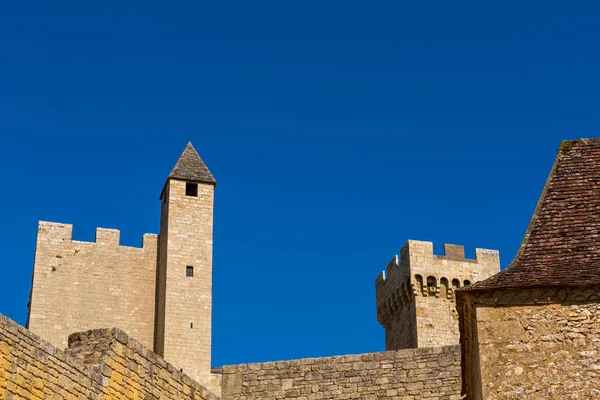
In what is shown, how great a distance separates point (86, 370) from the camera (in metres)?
11.0

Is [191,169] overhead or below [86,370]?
overhead

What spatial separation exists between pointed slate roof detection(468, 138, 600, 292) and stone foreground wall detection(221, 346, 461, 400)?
12.2 feet

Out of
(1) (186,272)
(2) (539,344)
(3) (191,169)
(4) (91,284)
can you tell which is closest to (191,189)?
(3) (191,169)

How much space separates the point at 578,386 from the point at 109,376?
4.59m

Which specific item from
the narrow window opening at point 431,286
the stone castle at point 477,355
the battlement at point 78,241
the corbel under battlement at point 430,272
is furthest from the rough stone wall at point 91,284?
the stone castle at point 477,355

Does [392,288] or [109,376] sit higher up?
[392,288]

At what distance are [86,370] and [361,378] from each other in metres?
5.38

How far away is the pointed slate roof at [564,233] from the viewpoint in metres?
11.0

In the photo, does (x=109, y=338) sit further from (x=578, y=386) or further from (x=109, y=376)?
(x=578, y=386)

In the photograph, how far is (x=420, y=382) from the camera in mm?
15227

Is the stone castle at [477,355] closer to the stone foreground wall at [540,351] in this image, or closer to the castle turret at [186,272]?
the stone foreground wall at [540,351]

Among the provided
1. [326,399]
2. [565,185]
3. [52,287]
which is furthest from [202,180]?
[565,185]

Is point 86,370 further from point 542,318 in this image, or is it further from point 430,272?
point 430,272

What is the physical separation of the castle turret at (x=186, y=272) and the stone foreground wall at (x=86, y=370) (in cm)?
2157
